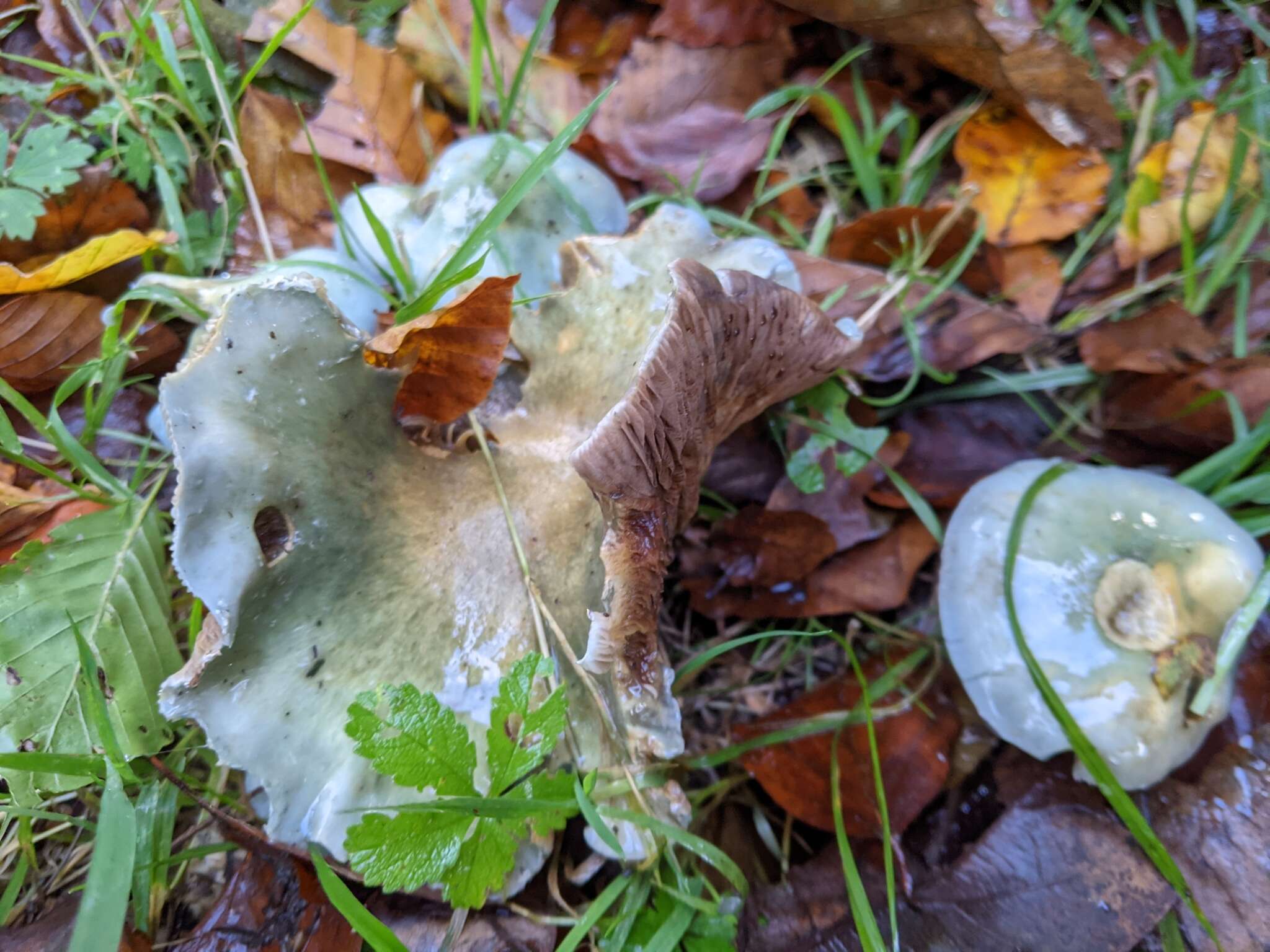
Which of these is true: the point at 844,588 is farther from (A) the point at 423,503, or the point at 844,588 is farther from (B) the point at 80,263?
(B) the point at 80,263

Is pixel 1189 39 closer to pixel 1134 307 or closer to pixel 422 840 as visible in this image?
pixel 1134 307

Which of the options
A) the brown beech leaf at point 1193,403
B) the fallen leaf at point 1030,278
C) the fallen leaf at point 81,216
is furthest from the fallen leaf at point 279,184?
the brown beech leaf at point 1193,403

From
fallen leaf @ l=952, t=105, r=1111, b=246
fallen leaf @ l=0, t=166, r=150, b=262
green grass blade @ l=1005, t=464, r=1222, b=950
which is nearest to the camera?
green grass blade @ l=1005, t=464, r=1222, b=950

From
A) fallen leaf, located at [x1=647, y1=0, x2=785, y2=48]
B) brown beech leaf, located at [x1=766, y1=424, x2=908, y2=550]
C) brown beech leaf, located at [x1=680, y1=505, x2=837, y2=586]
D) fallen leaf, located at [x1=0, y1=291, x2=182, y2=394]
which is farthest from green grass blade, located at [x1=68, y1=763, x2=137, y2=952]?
fallen leaf, located at [x1=647, y1=0, x2=785, y2=48]

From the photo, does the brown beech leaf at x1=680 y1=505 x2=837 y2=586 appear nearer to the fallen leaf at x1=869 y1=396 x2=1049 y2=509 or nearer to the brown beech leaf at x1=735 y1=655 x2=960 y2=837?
the fallen leaf at x1=869 y1=396 x2=1049 y2=509

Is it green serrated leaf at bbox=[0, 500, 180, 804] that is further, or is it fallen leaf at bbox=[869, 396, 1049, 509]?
fallen leaf at bbox=[869, 396, 1049, 509]

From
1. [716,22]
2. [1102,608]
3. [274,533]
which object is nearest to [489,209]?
[274,533]
